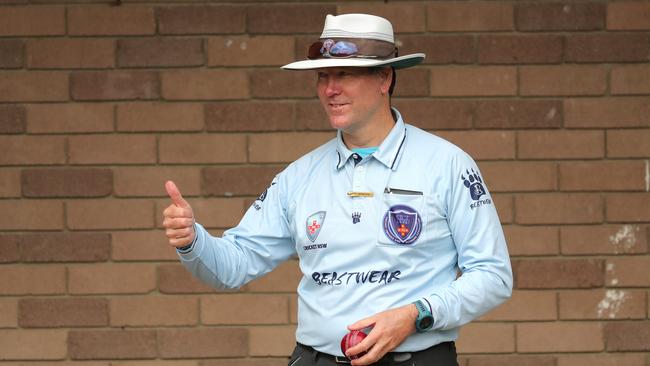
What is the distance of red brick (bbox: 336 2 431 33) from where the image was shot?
5.51m

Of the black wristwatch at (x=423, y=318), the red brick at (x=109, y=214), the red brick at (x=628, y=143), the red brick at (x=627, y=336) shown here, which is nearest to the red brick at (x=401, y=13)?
the red brick at (x=628, y=143)

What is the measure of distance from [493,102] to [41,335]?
2.37 m

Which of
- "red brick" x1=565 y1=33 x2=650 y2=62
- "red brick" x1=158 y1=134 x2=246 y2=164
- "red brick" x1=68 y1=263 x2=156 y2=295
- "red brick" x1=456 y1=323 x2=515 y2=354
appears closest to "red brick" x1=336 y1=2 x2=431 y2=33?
"red brick" x1=565 y1=33 x2=650 y2=62

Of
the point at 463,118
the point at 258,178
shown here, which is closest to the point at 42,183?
the point at 258,178

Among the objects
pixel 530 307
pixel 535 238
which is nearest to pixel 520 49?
pixel 535 238

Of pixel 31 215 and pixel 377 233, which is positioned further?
pixel 31 215

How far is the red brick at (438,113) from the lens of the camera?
→ 5531mm

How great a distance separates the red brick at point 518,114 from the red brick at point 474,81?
6 cm

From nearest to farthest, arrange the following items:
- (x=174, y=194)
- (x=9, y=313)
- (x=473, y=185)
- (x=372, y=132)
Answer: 1. (x=174, y=194)
2. (x=473, y=185)
3. (x=372, y=132)
4. (x=9, y=313)

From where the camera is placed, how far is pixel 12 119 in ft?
18.3

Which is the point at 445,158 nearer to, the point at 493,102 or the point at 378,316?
the point at 378,316

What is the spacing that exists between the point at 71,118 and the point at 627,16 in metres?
2.61

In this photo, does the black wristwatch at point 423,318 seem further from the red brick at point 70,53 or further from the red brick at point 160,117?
the red brick at point 70,53

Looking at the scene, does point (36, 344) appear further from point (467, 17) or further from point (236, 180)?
point (467, 17)
